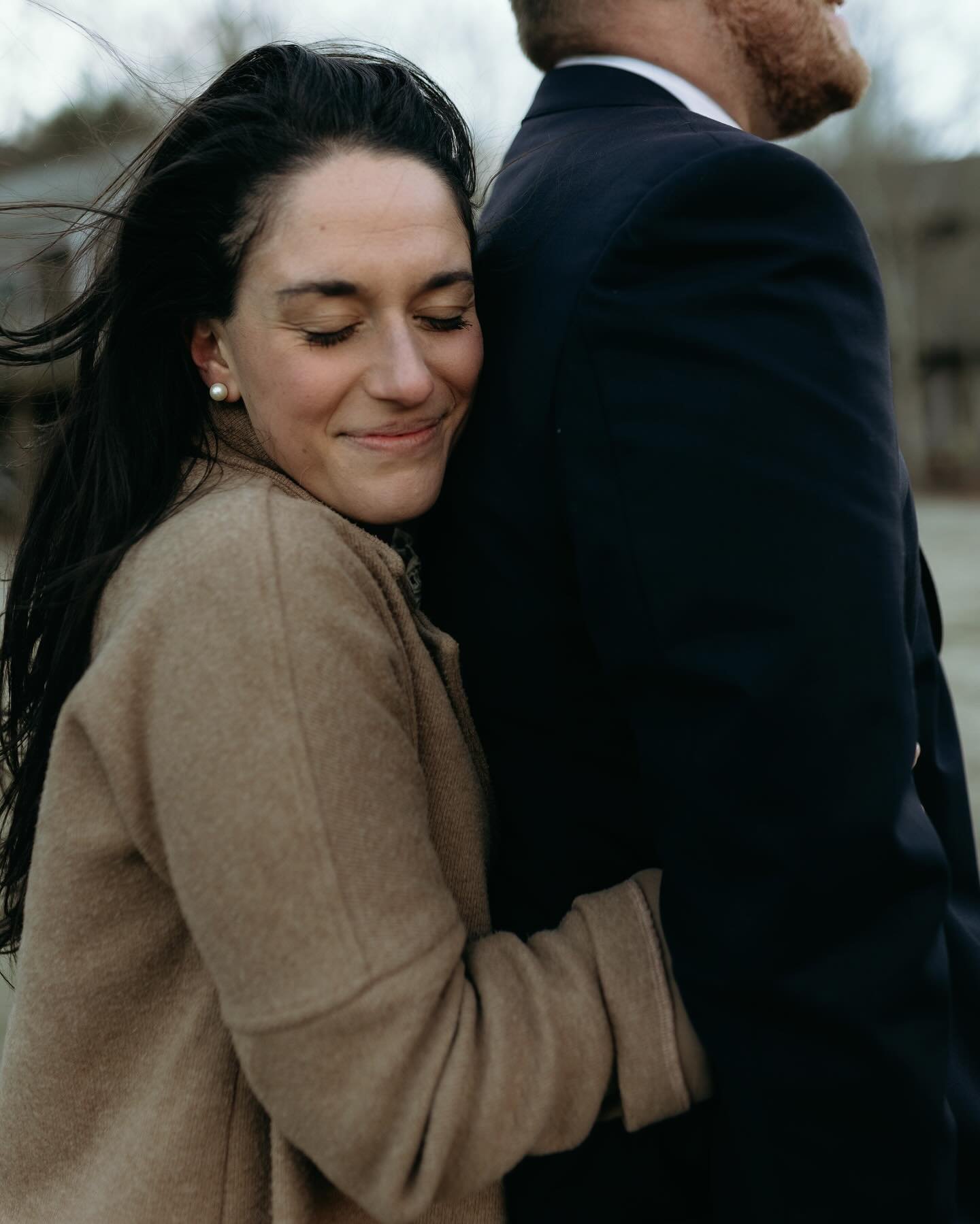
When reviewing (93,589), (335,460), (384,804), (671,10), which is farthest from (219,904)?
(671,10)

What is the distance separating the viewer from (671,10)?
5.24ft

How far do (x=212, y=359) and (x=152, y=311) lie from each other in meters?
0.10

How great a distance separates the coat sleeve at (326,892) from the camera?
1069 millimetres

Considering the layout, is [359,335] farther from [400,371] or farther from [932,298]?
[932,298]

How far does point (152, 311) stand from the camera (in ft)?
4.91

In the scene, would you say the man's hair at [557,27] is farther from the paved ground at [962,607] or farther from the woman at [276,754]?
the paved ground at [962,607]

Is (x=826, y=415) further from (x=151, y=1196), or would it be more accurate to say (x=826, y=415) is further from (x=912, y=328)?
(x=912, y=328)

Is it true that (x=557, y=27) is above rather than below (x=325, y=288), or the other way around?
above

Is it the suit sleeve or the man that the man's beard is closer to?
the man

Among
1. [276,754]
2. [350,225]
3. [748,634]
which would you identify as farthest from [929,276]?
[276,754]

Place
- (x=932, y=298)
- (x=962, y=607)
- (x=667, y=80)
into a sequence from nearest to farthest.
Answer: (x=667, y=80) < (x=962, y=607) < (x=932, y=298)

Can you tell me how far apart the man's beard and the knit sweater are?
3.12ft

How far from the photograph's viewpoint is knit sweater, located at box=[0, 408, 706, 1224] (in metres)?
1.08

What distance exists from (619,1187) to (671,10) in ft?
5.01
